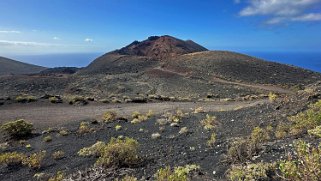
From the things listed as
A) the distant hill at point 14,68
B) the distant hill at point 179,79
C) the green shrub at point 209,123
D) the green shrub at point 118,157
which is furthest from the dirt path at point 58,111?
the distant hill at point 14,68

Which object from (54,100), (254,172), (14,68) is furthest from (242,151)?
(14,68)

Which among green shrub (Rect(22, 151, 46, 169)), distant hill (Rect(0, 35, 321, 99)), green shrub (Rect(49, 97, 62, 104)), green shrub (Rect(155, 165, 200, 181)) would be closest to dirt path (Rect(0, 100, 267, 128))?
green shrub (Rect(49, 97, 62, 104))

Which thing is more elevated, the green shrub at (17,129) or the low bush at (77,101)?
the low bush at (77,101)

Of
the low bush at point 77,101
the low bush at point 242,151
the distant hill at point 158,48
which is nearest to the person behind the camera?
the low bush at point 242,151

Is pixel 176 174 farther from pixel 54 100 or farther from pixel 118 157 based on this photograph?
pixel 54 100

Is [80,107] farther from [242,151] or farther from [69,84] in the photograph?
[69,84]

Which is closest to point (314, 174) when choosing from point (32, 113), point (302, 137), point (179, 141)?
point (302, 137)

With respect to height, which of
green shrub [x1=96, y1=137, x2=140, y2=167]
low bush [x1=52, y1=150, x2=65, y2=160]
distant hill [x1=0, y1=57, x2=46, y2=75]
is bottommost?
distant hill [x1=0, y1=57, x2=46, y2=75]

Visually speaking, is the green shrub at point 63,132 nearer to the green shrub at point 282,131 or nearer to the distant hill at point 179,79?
the green shrub at point 282,131

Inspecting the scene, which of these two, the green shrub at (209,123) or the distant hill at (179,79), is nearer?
the green shrub at (209,123)

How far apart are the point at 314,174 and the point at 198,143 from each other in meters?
7.43

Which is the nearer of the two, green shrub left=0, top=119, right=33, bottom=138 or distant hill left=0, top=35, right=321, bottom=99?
green shrub left=0, top=119, right=33, bottom=138

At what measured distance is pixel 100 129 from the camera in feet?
56.0

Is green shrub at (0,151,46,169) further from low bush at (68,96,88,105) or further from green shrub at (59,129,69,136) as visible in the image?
low bush at (68,96,88,105)
